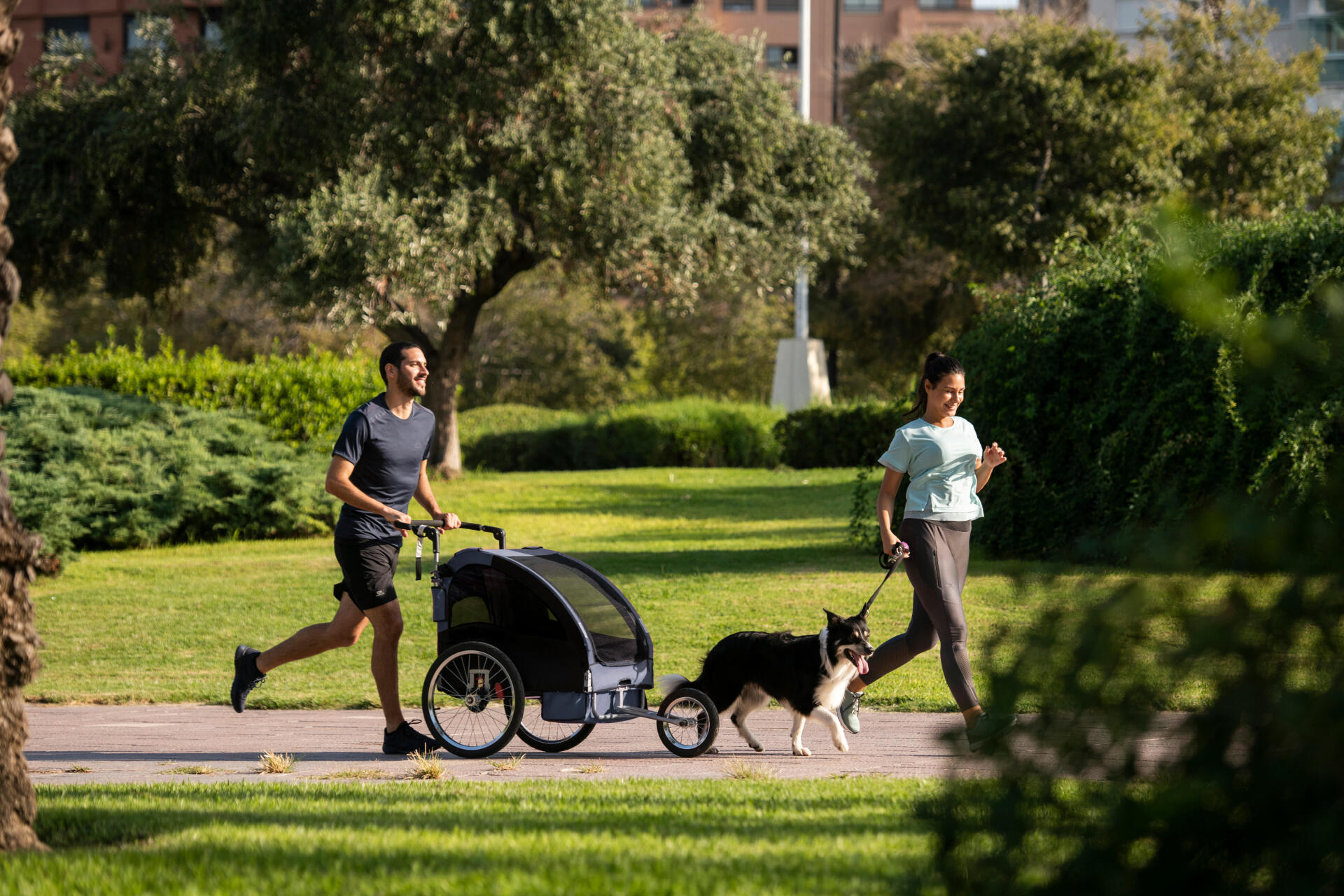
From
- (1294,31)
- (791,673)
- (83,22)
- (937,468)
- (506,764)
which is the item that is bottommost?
(506,764)

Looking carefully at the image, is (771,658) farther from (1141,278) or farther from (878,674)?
(1141,278)

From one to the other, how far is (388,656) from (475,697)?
1.62 feet

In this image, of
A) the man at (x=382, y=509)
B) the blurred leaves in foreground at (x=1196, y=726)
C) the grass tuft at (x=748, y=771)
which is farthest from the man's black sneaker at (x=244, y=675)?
the blurred leaves in foreground at (x=1196, y=726)

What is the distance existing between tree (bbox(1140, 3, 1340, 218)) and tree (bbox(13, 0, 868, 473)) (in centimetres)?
1354

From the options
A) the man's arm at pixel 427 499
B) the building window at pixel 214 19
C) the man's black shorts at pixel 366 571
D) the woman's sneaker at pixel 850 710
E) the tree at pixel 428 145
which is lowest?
the woman's sneaker at pixel 850 710

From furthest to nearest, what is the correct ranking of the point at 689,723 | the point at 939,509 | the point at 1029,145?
the point at 1029,145
the point at 689,723
the point at 939,509

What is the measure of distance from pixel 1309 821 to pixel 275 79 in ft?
69.4

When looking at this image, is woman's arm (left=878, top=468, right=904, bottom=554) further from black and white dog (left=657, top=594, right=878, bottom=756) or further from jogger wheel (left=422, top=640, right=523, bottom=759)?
jogger wheel (left=422, top=640, right=523, bottom=759)

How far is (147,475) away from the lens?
17.7 meters

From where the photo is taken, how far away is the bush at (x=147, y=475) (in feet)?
56.5

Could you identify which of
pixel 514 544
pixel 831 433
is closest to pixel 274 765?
pixel 514 544

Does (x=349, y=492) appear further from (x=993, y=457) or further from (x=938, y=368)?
(x=993, y=457)

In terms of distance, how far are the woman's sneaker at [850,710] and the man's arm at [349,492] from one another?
2.43 meters

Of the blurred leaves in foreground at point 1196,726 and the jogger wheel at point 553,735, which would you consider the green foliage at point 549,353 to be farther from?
the blurred leaves in foreground at point 1196,726
